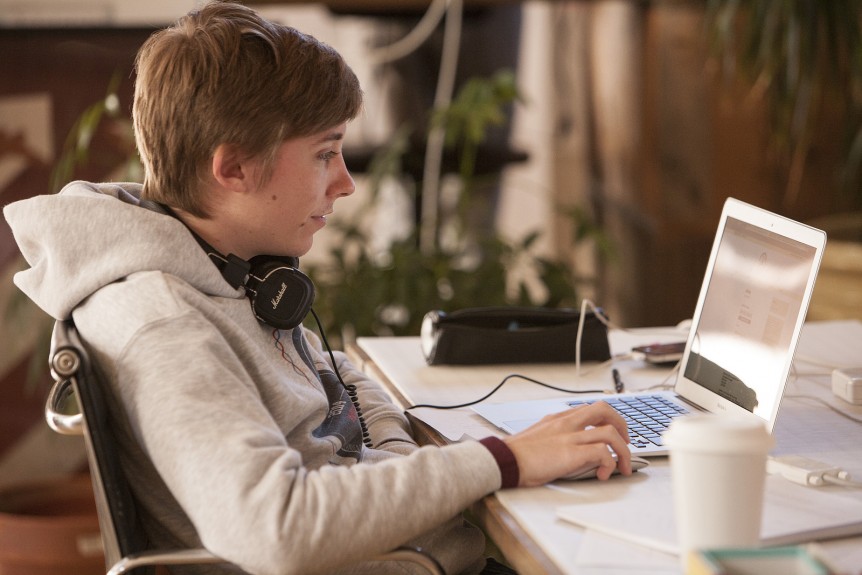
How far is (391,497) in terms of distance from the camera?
1.09 metres

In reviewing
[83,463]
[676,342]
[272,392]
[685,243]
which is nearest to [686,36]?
[685,243]

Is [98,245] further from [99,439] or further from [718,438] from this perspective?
[718,438]

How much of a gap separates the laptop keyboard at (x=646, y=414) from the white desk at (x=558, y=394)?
69 mm

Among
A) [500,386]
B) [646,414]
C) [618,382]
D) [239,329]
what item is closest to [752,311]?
[646,414]

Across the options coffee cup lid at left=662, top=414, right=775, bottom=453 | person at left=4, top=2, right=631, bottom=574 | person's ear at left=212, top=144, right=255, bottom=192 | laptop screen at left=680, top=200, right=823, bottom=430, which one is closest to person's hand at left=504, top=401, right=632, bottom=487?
person at left=4, top=2, right=631, bottom=574

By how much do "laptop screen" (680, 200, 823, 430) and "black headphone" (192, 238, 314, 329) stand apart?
0.58 metres

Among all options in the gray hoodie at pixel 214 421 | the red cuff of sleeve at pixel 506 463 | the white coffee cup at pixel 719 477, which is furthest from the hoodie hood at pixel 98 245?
the white coffee cup at pixel 719 477

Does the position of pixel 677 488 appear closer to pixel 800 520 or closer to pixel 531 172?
pixel 800 520

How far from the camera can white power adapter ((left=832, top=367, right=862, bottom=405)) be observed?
60.9 inches

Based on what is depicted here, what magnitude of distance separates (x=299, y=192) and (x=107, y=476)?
0.41m

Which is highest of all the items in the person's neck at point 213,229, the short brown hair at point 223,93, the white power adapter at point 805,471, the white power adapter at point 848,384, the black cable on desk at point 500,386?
the short brown hair at point 223,93

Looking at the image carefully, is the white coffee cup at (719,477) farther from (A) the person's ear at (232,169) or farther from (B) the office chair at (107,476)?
(A) the person's ear at (232,169)

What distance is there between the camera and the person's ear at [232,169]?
1242 millimetres

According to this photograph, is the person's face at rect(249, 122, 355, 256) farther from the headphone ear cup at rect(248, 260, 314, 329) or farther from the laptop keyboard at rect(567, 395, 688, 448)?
the laptop keyboard at rect(567, 395, 688, 448)
